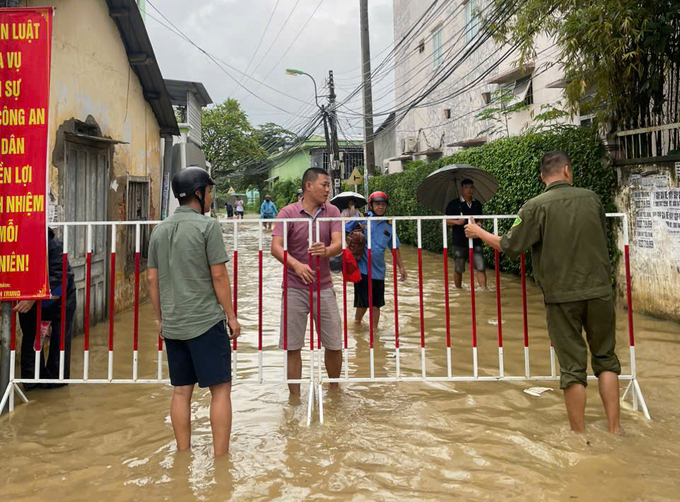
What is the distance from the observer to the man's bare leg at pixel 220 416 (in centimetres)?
349

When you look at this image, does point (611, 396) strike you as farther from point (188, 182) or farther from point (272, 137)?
point (272, 137)

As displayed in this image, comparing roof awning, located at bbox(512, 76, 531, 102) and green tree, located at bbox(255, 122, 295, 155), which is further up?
green tree, located at bbox(255, 122, 295, 155)

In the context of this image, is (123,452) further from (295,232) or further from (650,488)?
(650,488)

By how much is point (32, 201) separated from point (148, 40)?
18.1 ft

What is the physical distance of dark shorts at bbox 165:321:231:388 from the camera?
11.2ft

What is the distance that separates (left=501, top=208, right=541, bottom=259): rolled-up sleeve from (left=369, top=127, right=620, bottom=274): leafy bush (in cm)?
470

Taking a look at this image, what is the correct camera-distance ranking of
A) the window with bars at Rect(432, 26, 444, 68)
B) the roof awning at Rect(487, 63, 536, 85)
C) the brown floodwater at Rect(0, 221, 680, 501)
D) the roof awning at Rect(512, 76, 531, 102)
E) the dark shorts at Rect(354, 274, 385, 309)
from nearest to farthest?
the brown floodwater at Rect(0, 221, 680, 501) → the dark shorts at Rect(354, 274, 385, 309) → the roof awning at Rect(487, 63, 536, 85) → the roof awning at Rect(512, 76, 531, 102) → the window with bars at Rect(432, 26, 444, 68)

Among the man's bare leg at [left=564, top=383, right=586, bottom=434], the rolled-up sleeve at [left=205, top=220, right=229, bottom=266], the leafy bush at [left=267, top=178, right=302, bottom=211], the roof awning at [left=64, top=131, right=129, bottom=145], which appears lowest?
the man's bare leg at [left=564, top=383, right=586, bottom=434]

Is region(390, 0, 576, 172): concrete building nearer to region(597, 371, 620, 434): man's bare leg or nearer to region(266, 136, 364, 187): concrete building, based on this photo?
region(597, 371, 620, 434): man's bare leg

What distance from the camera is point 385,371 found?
18.3ft

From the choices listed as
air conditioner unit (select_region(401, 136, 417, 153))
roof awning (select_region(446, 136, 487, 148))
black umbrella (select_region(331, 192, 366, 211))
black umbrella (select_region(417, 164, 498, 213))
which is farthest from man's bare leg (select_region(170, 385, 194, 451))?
air conditioner unit (select_region(401, 136, 417, 153))

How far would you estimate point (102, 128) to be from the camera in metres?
7.88

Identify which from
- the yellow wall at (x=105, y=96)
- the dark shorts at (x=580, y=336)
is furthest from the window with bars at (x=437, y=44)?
the dark shorts at (x=580, y=336)

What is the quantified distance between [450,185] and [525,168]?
2009 millimetres
